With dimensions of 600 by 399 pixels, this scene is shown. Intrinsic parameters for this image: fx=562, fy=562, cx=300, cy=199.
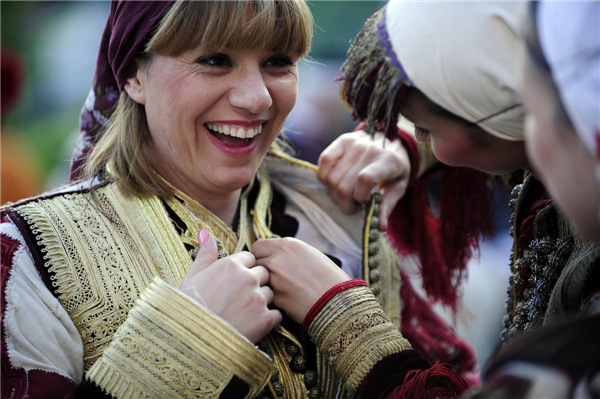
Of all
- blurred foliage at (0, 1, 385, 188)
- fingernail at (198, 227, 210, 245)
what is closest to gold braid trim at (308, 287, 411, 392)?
fingernail at (198, 227, 210, 245)

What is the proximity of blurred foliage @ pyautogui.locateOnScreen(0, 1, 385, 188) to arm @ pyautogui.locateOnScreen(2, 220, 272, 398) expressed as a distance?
4.49 m

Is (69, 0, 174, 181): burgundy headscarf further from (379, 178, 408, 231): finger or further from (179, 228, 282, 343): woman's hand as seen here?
(379, 178, 408, 231): finger

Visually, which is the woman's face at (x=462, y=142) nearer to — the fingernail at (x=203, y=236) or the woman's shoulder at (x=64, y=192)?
the fingernail at (x=203, y=236)

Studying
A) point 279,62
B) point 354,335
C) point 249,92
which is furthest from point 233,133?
point 354,335

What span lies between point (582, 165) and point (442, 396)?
0.72 metres

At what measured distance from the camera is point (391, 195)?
1.92 m

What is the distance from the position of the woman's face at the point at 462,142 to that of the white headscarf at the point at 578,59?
0.36m

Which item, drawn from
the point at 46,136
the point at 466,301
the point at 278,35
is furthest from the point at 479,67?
the point at 46,136

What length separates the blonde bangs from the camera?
1.37 metres

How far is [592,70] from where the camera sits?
709 mm

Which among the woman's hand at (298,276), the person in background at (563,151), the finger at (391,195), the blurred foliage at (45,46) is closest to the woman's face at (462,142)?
the person in background at (563,151)

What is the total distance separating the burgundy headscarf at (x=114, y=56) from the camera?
143 centimetres

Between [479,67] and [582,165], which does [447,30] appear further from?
[582,165]

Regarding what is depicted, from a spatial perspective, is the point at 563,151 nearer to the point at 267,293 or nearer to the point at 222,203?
the point at 267,293
